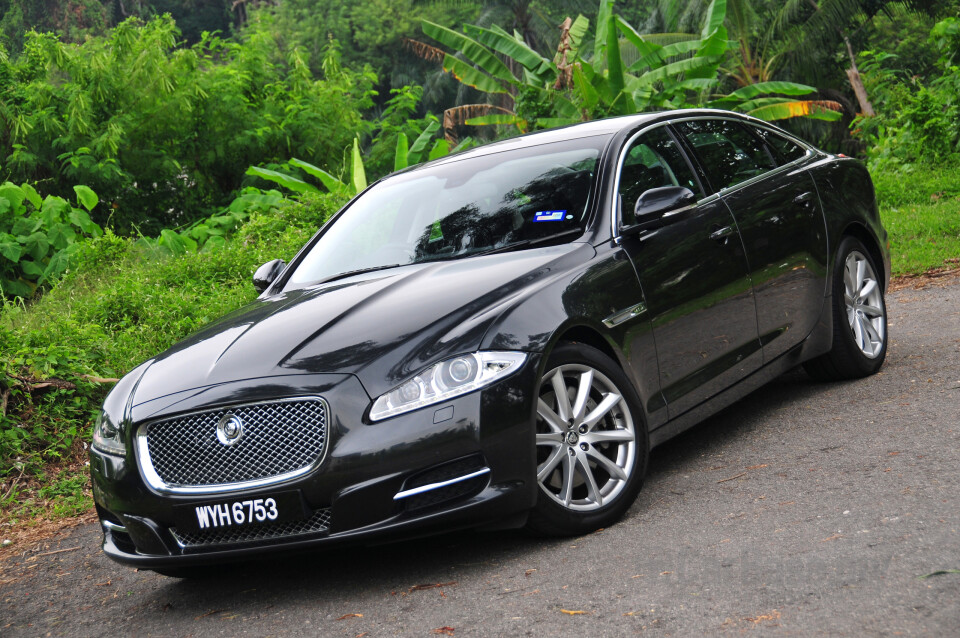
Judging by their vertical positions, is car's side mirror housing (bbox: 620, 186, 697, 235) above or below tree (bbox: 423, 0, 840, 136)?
above

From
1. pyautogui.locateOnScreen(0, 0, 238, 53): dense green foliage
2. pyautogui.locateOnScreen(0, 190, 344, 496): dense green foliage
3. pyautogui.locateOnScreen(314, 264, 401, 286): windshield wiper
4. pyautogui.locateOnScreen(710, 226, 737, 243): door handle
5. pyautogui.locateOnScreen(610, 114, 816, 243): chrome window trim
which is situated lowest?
pyautogui.locateOnScreen(0, 0, 238, 53): dense green foliage

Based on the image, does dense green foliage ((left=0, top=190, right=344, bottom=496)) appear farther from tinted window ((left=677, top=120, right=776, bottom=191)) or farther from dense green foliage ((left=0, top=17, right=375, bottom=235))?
tinted window ((left=677, top=120, right=776, bottom=191))

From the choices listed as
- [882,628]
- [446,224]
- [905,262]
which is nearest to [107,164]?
[905,262]

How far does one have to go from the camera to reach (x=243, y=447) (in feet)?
13.0

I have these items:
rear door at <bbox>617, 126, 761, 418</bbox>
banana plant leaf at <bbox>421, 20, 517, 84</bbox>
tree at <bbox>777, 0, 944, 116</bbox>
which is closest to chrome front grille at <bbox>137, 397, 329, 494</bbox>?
rear door at <bbox>617, 126, 761, 418</bbox>

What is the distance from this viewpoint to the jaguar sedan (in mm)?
3906

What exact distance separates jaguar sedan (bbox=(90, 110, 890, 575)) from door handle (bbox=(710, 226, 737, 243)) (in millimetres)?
24

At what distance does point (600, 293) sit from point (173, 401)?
5.69 feet

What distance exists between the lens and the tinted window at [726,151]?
5781 mm

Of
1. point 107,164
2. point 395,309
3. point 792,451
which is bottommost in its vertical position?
point 107,164

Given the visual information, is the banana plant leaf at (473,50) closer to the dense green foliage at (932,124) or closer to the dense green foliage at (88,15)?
the dense green foliage at (932,124)

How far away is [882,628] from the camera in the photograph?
119 inches

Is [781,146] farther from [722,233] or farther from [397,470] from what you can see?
[397,470]

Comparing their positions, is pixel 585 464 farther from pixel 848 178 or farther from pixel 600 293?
pixel 848 178
